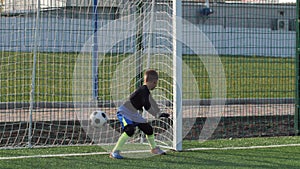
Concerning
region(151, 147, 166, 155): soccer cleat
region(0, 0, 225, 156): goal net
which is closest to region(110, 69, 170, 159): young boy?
region(151, 147, 166, 155): soccer cleat

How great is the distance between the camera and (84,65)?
11.5 meters

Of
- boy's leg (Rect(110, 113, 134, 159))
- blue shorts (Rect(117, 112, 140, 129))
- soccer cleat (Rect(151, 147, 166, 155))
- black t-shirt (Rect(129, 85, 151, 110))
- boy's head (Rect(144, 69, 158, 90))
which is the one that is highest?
boy's head (Rect(144, 69, 158, 90))

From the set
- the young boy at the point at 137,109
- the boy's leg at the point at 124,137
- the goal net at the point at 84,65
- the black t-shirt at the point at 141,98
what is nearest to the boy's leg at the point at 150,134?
the young boy at the point at 137,109

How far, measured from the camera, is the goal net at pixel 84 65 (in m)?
9.38

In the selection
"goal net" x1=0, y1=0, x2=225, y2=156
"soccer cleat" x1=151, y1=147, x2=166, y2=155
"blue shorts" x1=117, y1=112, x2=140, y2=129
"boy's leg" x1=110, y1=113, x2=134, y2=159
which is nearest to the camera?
"boy's leg" x1=110, y1=113, x2=134, y2=159

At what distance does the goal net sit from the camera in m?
9.38

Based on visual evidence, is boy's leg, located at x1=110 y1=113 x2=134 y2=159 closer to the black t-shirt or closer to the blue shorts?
the blue shorts

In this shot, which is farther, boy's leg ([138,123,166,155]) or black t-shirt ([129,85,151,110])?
boy's leg ([138,123,166,155])

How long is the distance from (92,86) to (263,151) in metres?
3.04

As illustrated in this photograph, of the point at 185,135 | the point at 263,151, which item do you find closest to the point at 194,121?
the point at 185,135

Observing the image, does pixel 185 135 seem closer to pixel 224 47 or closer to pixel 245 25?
pixel 224 47

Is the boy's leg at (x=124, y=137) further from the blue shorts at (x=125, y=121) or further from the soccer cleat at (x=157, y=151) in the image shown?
the soccer cleat at (x=157, y=151)

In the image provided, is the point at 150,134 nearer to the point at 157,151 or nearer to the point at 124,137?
the point at 157,151

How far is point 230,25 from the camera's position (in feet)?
37.2
